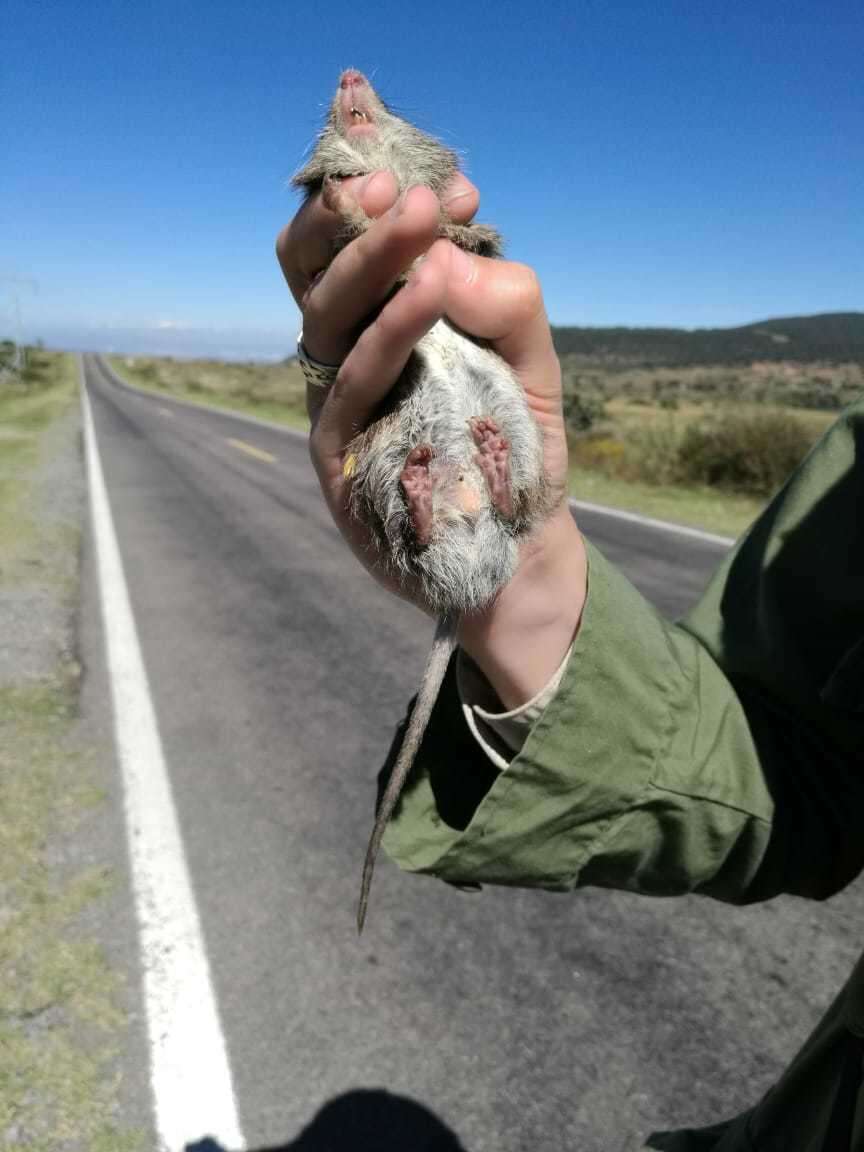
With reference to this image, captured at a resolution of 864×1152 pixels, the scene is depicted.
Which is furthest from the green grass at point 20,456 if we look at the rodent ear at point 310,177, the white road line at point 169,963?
the rodent ear at point 310,177

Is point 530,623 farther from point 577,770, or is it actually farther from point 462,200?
point 462,200

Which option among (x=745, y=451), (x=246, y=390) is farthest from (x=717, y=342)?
(x=745, y=451)

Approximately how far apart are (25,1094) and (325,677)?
4.33 m

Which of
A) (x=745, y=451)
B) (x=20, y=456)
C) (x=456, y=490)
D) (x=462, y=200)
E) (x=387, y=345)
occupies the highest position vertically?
(x=462, y=200)

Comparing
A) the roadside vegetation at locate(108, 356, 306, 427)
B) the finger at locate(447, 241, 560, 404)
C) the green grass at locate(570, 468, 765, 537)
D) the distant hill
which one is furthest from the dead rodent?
the distant hill

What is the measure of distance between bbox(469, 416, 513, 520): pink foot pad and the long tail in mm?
240

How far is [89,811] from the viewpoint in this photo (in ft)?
15.7

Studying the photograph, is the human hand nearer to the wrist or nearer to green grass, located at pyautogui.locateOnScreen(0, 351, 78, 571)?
the wrist

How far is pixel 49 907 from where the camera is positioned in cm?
388

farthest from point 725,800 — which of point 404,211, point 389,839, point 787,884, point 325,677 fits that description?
point 325,677

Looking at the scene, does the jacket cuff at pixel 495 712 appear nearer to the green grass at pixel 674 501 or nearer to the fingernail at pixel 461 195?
the fingernail at pixel 461 195

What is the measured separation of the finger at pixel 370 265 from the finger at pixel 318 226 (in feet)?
0.20

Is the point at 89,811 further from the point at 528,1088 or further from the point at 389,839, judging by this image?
the point at 389,839

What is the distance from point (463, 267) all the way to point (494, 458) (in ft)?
1.15
